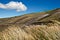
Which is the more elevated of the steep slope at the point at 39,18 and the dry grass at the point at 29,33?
the dry grass at the point at 29,33

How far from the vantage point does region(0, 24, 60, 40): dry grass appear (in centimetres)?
1255

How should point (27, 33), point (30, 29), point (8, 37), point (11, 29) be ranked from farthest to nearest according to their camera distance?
1. point (30, 29)
2. point (27, 33)
3. point (11, 29)
4. point (8, 37)

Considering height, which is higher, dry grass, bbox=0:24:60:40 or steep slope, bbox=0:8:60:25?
dry grass, bbox=0:24:60:40

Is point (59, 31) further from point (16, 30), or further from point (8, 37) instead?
point (8, 37)

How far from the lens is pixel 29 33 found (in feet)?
47.9

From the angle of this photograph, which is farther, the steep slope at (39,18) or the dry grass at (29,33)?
the steep slope at (39,18)

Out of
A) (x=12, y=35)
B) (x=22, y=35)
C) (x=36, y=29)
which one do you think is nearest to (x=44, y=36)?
(x=36, y=29)

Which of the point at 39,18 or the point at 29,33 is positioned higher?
the point at 29,33

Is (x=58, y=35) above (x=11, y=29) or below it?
below

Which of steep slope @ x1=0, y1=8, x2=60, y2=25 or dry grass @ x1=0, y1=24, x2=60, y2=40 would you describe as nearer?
dry grass @ x1=0, y1=24, x2=60, y2=40

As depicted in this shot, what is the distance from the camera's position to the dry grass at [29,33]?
12547 mm

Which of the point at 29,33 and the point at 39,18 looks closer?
the point at 29,33

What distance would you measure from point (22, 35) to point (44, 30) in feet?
9.08

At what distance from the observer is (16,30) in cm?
1346
